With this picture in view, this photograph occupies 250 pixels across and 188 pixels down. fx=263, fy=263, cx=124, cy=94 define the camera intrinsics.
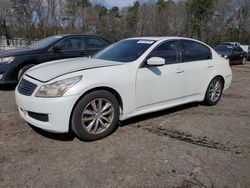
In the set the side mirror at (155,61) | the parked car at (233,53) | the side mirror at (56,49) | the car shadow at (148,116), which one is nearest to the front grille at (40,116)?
the car shadow at (148,116)

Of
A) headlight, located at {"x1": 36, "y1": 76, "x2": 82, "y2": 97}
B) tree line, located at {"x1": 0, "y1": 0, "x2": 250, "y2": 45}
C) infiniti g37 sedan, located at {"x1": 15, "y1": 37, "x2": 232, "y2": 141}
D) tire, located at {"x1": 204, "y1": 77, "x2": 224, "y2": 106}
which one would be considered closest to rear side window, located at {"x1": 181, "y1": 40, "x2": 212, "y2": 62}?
infiniti g37 sedan, located at {"x1": 15, "y1": 37, "x2": 232, "y2": 141}

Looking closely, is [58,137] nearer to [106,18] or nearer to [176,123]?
[176,123]

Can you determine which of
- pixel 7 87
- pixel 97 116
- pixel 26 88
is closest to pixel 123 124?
pixel 97 116

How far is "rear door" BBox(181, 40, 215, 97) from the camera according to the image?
16.2 ft

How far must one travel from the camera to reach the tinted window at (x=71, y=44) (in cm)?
774

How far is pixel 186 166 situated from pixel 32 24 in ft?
83.6

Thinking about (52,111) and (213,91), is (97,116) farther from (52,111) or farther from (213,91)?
(213,91)

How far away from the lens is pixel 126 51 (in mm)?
4617

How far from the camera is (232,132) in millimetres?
4246

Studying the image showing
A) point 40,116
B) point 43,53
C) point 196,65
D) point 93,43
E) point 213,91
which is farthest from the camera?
point 93,43

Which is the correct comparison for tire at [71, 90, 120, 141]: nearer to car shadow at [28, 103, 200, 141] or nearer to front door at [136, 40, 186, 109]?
car shadow at [28, 103, 200, 141]

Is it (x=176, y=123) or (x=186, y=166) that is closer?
(x=186, y=166)

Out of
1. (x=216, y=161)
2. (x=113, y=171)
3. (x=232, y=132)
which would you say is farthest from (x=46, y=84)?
Result: (x=232, y=132)

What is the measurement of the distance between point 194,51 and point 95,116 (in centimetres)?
257
